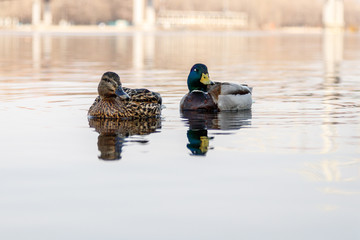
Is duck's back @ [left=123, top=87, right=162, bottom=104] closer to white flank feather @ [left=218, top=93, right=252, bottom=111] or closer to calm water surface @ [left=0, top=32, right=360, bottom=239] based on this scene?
calm water surface @ [left=0, top=32, right=360, bottom=239]

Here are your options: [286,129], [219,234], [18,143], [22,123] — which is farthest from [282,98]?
[219,234]

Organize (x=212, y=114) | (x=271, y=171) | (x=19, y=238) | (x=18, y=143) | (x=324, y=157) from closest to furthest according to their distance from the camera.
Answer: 1. (x=19, y=238)
2. (x=271, y=171)
3. (x=324, y=157)
4. (x=18, y=143)
5. (x=212, y=114)

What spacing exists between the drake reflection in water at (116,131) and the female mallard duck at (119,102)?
0.10 meters

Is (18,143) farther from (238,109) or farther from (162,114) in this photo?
(238,109)

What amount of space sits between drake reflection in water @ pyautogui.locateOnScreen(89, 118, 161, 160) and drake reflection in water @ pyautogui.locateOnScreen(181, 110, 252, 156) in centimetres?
48

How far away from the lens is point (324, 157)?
7.16 m

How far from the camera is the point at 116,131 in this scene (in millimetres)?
9164

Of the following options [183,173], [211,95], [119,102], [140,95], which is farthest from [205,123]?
[183,173]

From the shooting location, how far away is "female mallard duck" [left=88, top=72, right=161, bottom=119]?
1025 cm

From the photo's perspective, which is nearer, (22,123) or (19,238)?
(19,238)

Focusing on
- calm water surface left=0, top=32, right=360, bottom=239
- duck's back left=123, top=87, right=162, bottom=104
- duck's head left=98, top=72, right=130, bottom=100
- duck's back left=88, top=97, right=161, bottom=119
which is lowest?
calm water surface left=0, top=32, right=360, bottom=239

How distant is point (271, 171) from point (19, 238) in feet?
8.35

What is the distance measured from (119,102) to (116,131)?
1288 millimetres

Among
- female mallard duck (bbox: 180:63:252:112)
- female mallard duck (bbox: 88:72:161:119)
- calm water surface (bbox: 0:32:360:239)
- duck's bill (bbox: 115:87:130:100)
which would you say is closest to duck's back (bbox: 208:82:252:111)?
female mallard duck (bbox: 180:63:252:112)
